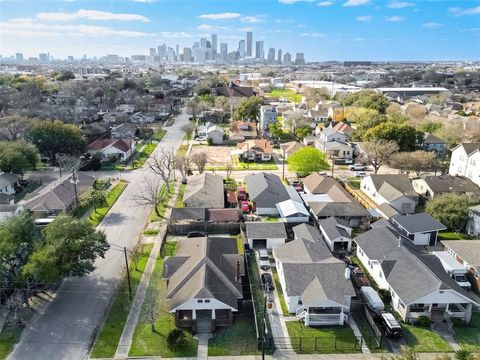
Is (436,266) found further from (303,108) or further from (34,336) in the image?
(303,108)

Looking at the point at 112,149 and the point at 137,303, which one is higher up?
the point at 112,149

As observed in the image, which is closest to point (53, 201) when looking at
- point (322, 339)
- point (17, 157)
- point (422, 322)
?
point (17, 157)

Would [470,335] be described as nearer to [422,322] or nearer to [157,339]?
[422,322]

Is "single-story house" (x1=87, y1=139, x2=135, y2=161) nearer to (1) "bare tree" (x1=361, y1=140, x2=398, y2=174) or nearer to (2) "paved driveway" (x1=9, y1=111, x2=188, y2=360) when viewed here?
(2) "paved driveway" (x1=9, y1=111, x2=188, y2=360)

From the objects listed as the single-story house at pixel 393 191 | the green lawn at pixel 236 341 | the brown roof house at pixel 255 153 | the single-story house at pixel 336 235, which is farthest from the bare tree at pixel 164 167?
the single-story house at pixel 393 191

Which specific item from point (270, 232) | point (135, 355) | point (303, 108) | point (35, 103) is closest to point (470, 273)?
point (270, 232)

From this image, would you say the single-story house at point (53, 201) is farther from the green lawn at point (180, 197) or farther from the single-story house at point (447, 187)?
the single-story house at point (447, 187)
